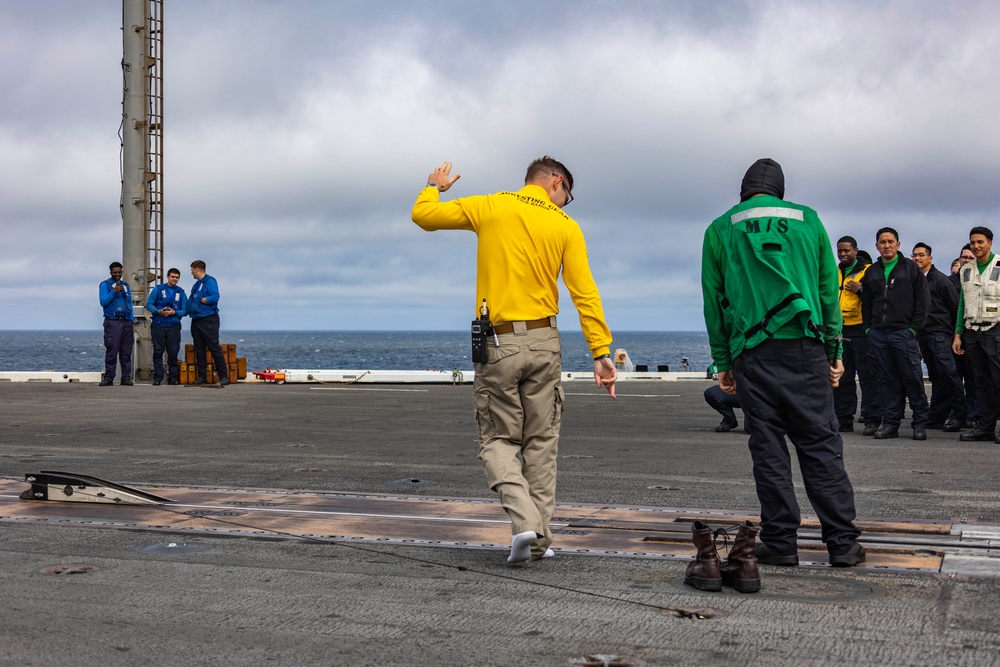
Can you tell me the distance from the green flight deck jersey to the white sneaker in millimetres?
1254

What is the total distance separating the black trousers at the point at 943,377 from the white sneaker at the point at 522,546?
29.7 feet

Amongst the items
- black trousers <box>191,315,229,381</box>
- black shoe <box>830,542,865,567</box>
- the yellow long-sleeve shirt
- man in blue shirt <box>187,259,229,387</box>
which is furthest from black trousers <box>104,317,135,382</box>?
black shoe <box>830,542,865,567</box>


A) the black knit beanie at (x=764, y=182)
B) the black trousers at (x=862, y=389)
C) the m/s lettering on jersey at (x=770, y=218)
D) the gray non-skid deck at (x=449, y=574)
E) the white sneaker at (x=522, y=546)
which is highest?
the black knit beanie at (x=764, y=182)

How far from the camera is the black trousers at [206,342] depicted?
19.3 metres

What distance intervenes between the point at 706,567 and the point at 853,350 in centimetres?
897

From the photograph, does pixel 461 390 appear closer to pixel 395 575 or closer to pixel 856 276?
pixel 856 276

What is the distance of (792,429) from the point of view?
5062 millimetres

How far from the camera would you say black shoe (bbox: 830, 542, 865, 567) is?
482cm

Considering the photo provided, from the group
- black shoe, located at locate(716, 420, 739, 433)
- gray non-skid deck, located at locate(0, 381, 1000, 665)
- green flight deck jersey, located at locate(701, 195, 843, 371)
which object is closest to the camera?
gray non-skid deck, located at locate(0, 381, 1000, 665)

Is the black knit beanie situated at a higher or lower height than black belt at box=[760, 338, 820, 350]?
higher

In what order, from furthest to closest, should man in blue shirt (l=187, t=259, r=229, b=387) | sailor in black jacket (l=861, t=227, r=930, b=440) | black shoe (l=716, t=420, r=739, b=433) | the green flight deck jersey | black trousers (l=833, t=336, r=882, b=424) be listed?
man in blue shirt (l=187, t=259, r=229, b=387), black trousers (l=833, t=336, r=882, b=424), black shoe (l=716, t=420, r=739, b=433), sailor in black jacket (l=861, t=227, r=930, b=440), the green flight deck jersey

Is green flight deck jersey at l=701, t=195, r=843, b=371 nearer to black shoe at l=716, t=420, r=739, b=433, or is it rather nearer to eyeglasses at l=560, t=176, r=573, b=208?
eyeglasses at l=560, t=176, r=573, b=208

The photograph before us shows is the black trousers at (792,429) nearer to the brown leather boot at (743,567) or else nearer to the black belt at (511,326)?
the brown leather boot at (743,567)

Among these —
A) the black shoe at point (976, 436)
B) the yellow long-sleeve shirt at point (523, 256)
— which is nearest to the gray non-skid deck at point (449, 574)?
the yellow long-sleeve shirt at point (523, 256)
